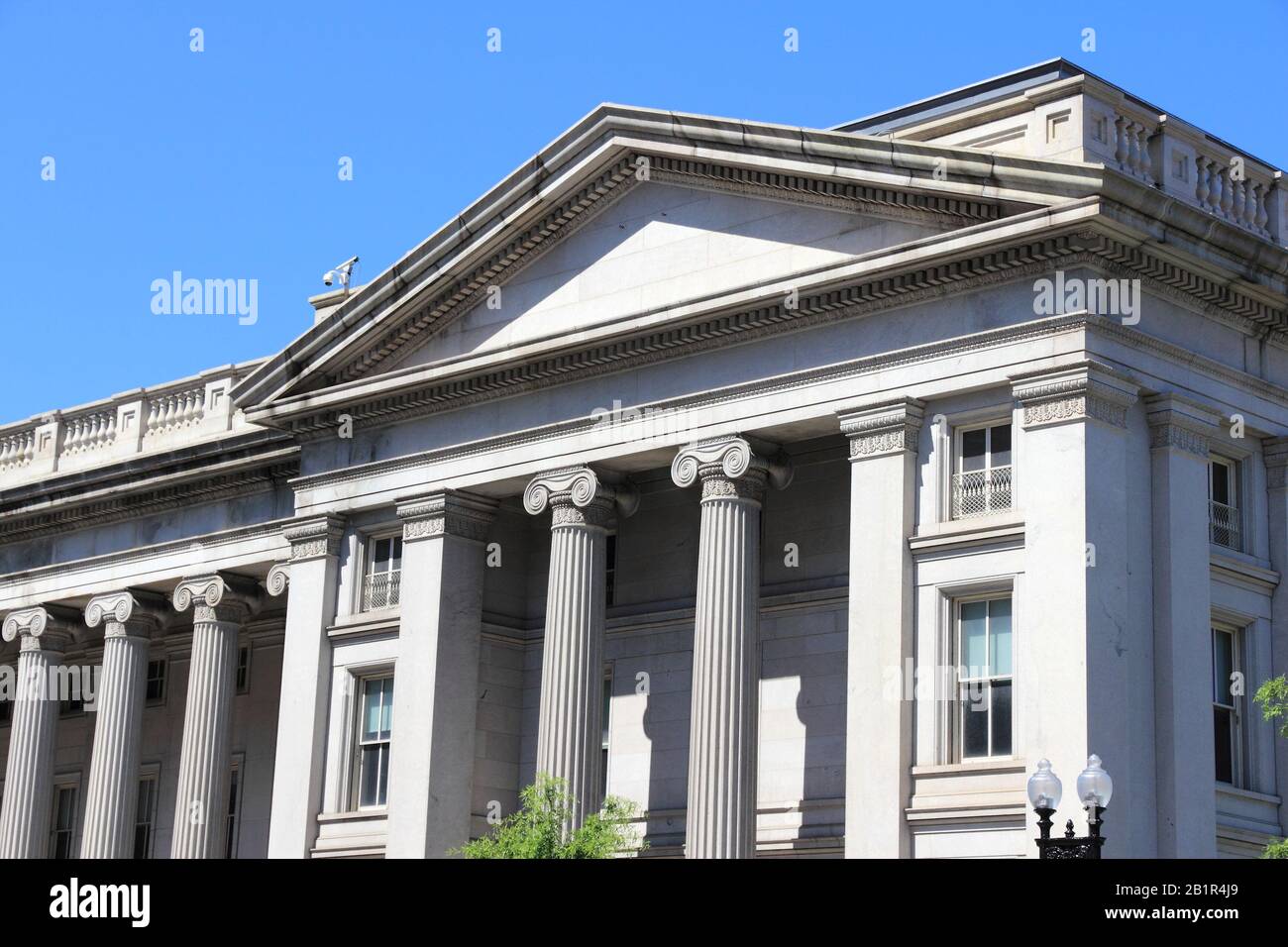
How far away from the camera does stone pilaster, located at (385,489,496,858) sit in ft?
108

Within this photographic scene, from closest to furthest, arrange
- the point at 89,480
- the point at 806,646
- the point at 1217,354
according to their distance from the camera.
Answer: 1. the point at 1217,354
2. the point at 806,646
3. the point at 89,480

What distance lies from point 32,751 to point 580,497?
16.5 metres

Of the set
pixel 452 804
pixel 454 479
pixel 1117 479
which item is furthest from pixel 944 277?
pixel 452 804

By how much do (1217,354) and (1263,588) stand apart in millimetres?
3427

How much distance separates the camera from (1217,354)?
28.6m

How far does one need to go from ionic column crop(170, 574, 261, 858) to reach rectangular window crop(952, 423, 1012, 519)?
54.7ft

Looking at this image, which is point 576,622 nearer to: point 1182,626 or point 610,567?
point 610,567

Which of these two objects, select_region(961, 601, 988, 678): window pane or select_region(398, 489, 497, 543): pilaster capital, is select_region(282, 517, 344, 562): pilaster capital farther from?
select_region(961, 601, 988, 678): window pane

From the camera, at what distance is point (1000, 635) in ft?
89.1

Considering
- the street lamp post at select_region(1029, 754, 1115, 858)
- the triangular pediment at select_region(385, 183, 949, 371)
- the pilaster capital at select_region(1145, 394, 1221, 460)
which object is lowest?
the street lamp post at select_region(1029, 754, 1115, 858)

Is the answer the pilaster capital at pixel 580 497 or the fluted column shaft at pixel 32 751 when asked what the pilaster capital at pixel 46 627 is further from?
the pilaster capital at pixel 580 497

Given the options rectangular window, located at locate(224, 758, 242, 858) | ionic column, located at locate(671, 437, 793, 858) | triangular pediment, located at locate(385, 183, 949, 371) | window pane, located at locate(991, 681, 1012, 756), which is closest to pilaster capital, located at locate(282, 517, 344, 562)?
triangular pediment, located at locate(385, 183, 949, 371)

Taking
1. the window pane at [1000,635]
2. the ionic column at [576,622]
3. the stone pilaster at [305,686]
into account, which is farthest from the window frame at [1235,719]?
the stone pilaster at [305,686]
